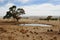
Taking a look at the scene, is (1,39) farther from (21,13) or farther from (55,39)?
(21,13)

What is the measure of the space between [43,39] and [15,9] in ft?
154

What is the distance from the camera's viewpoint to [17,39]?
795 inches

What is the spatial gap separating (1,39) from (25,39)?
2.77 metres

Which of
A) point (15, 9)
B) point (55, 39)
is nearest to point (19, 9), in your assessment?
point (15, 9)

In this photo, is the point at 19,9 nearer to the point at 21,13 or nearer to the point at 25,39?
the point at 21,13

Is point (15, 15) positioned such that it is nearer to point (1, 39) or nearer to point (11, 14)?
point (11, 14)

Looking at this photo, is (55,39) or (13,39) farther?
(55,39)

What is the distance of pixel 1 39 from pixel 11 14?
4542 cm

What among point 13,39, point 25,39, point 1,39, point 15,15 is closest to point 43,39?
point 25,39

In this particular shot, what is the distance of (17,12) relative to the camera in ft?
213

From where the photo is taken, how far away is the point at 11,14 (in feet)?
213

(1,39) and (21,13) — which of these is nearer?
(1,39)

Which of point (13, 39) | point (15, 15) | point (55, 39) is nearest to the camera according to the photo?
point (13, 39)

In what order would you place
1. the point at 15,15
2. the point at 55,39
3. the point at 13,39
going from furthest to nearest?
the point at 15,15 < the point at 55,39 < the point at 13,39
